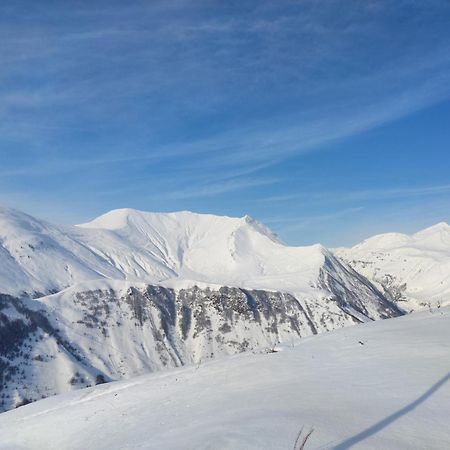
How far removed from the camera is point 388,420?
1194 cm

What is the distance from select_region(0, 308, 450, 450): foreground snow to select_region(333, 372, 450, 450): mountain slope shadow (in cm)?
3

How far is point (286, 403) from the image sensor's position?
49.1ft

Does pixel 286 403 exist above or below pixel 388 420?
above

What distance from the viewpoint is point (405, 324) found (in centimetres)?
2786

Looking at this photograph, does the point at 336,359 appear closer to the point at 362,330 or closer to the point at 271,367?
the point at 271,367

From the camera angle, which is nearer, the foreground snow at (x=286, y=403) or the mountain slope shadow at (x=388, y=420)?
the mountain slope shadow at (x=388, y=420)

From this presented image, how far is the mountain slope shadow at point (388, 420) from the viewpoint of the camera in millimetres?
10492

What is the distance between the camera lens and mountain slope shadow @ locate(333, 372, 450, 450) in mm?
10492

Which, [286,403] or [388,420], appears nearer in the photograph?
[388,420]

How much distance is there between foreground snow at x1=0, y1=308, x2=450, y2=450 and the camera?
11391mm

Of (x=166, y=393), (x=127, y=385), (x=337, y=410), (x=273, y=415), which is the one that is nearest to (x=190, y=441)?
(x=273, y=415)

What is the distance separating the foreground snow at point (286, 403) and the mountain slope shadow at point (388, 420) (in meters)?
0.03

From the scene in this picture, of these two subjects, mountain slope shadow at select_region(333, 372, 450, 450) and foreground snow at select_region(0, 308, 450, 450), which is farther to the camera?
foreground snow at select_region(0, 308, 450, 450)

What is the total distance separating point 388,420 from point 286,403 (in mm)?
3810
